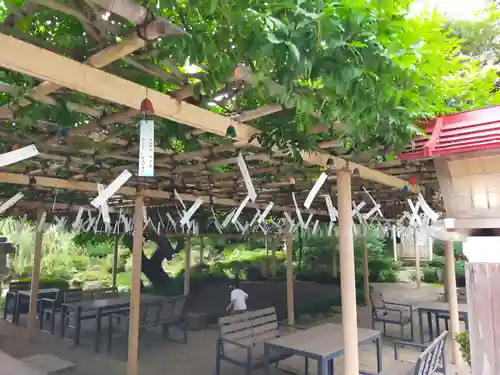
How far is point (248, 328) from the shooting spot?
18.5 ft

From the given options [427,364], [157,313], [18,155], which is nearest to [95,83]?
[18,155]

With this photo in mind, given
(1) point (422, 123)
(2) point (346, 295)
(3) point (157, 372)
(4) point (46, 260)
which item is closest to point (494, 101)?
(1) point (422, 123)

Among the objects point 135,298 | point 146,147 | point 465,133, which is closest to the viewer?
point 146,147

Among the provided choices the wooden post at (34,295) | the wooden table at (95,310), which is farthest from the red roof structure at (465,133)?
the wooden post at (34,295)

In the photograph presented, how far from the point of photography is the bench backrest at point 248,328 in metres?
5.31

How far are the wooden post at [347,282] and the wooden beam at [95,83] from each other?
4.61ft

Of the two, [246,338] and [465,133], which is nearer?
[465,133]

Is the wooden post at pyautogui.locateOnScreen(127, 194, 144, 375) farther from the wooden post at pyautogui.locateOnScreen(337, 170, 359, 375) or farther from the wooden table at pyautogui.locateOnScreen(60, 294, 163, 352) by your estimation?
the wooden post at pyautogui.locateOnScreen(337, 170, 359, 375)

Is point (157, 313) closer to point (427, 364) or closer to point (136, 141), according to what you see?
point (427, 364)

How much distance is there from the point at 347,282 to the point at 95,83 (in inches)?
103

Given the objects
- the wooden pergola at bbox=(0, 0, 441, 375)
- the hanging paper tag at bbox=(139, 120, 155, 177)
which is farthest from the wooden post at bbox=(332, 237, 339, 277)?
the hanging paper tag at bbox=(139, 120, 155, 177)

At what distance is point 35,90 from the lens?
69.4 inches

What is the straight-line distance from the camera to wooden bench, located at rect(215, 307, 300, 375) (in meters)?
5.04

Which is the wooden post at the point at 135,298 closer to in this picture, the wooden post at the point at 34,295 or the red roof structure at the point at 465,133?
the wooden post at the point at 34,295
